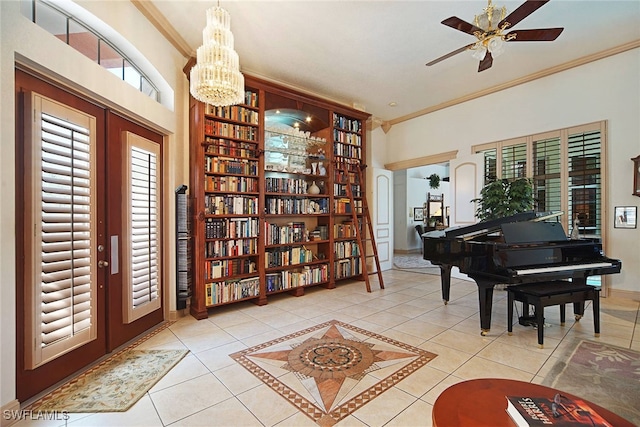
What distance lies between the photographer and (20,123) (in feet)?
6.16

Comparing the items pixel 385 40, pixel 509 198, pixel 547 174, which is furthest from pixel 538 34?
pixel 547 174

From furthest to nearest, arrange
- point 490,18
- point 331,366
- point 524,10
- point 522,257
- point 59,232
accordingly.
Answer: point 522,257 < point 490,18 < point 524,10 < point 331,366 < point 59,232

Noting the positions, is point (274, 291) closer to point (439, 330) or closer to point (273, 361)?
point (273, 361)

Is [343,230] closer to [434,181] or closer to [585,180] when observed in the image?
[585,180]

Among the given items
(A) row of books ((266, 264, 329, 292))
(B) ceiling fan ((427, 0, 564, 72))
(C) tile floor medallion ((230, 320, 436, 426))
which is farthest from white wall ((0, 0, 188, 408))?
(B) ceiling fan ((427, 0, 564, 72))

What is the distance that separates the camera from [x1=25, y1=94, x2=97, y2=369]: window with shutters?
1937 mm

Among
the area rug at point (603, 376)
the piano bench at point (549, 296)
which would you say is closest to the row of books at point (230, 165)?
the piano bench at point (549, 296)

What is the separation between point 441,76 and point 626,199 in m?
3.16

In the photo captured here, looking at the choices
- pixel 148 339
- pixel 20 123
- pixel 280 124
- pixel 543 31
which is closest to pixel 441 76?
pixel 543 31

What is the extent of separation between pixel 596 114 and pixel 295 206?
4.67 metres

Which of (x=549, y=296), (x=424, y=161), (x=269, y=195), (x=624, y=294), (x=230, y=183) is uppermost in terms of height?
(x=424, y=161)

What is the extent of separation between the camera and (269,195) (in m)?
4.36

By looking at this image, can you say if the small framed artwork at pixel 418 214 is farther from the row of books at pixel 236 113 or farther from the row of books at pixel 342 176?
the row of books at pixel 236 113

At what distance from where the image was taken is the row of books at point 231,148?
3688mm
